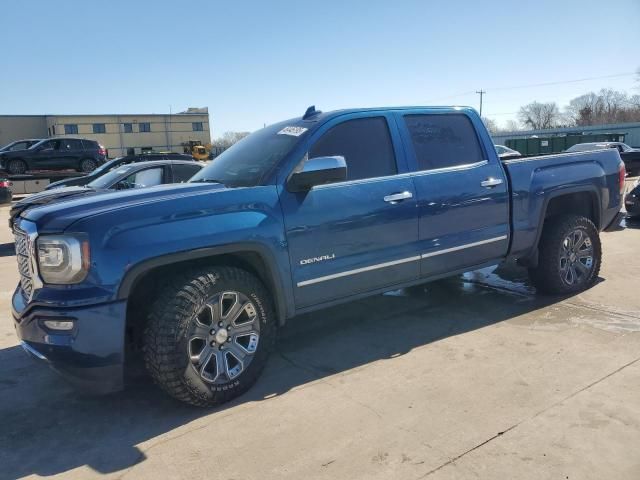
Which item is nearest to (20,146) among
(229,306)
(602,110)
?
(229,306)

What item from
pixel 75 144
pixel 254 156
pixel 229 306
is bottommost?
pixel 229 306

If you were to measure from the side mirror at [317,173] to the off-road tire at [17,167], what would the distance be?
22809 mm

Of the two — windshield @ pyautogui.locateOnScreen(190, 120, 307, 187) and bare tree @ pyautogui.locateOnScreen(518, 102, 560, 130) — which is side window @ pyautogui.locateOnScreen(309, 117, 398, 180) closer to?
windshield @ pyautogui.locateOnScreen(190, 120, 307, 187)

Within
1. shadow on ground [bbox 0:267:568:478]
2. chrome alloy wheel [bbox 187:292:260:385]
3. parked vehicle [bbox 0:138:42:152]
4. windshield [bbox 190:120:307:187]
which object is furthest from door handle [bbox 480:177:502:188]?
parked vehicle [bbox 0:138:42:152]

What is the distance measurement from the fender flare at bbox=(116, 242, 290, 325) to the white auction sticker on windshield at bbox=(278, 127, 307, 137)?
3.48ft

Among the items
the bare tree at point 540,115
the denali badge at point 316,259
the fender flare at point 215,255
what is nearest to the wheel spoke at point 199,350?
the fender flare at point 215,255

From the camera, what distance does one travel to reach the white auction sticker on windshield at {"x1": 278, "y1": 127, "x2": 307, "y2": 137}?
13.3 ft

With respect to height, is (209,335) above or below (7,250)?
above

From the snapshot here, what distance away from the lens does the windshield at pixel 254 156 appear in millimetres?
3887

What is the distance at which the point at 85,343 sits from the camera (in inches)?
117

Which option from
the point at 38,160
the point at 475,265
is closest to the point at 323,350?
the point at 475,265

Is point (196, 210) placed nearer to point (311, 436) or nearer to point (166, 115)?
point (311, 436)

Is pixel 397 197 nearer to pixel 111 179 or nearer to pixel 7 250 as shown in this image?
pixel 111 179

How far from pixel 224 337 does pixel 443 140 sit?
2.68m
